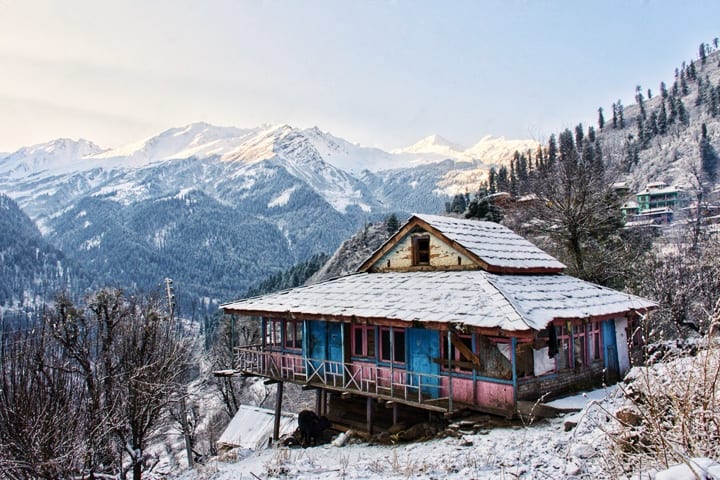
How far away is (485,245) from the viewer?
19.9 meters

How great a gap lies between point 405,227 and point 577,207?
13.2 m

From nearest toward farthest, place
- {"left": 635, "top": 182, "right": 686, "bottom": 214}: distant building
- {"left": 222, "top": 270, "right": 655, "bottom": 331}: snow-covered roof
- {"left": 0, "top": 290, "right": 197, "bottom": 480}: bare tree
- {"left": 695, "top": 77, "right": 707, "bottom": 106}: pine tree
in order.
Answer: {"left": 0, "top": 290, "right": 197, "bottom": 480}: bare tree
{"left": 222, "top": 270, "right": 655, "bottom": 331}: snow-covered roof
{"left": 635, "top": 182, "right": 686, "bottom": 214}: distant building
{"left": 695, "top": 77, "right": 707, "bottom": 106}: pine tree

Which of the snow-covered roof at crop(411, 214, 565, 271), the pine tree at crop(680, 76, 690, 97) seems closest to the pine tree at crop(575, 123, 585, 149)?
the pine tree at crop(680, 76, 690, 97)

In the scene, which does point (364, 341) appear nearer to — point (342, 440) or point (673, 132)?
point (342, 440)

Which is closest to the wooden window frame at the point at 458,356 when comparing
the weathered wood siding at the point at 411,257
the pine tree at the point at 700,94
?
the weathered wood siding at the point at 411,257

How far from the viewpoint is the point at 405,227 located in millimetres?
20891

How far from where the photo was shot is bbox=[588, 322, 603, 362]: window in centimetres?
1748

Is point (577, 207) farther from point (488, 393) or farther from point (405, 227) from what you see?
point (488, 393)

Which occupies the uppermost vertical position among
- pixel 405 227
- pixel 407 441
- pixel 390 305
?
pixel 405 227

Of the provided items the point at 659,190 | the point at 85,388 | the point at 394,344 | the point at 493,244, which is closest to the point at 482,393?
the point at 394,344

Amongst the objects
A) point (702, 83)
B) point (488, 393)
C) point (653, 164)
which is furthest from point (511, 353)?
point (702, 83)

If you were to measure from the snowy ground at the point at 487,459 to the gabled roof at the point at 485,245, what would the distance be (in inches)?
231

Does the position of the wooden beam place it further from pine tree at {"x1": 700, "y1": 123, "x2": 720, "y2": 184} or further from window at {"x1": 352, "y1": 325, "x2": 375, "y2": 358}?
pine tree at {"x1": 700, "y1": 123, "x2": 720, "y2": 184}

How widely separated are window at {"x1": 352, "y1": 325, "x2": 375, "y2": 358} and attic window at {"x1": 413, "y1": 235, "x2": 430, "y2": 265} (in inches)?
134
